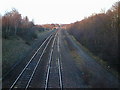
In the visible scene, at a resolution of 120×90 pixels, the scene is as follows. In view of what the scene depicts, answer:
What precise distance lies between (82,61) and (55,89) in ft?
33.2

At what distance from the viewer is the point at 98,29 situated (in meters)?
30.1

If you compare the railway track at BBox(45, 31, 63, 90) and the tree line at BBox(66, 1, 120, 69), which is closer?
the railway track at BBox(45, 31, 63, 90)

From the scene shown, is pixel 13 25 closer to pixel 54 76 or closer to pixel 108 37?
pixel 108 37

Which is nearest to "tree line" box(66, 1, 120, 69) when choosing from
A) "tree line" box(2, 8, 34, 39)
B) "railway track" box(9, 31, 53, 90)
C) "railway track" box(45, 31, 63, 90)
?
"railway track" box(45, 31, 63, 90)

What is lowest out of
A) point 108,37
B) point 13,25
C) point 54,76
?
point 54,76

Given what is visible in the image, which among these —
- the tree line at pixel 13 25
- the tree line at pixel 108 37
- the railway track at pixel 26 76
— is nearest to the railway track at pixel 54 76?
the railway track at pixel 26 76

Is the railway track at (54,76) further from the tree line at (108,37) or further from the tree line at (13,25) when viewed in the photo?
the tree line at (13,25)

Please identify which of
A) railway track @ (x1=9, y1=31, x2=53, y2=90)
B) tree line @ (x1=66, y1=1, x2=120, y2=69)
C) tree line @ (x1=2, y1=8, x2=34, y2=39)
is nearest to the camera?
railway track @ (x1=9, y1=31, x2=53, y2=90)

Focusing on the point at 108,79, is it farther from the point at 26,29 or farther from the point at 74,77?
the point at 26,29

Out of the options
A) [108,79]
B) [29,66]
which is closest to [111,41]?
[108,79]

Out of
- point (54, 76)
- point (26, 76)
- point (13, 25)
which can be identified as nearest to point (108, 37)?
point (54, 76)

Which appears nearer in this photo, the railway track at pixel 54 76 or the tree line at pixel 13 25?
the railway track at pixel 54 76

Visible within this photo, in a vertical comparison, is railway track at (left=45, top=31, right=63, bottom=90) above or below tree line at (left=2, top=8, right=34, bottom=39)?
below

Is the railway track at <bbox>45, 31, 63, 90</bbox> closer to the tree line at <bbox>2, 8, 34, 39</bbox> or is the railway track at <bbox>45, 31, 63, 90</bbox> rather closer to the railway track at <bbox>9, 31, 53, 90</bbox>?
the railway track at <bbox>9, 31, 53, 90</bbox>
